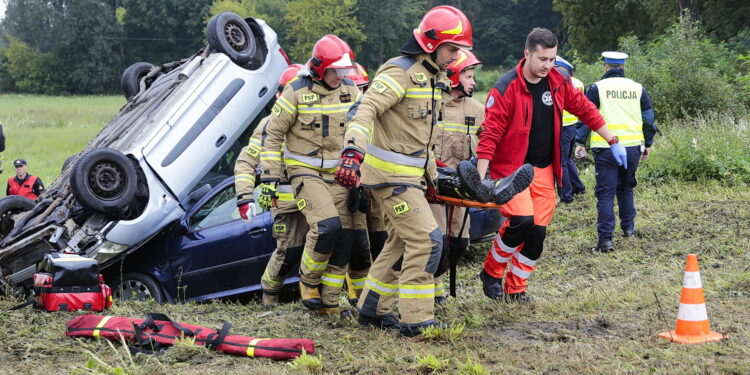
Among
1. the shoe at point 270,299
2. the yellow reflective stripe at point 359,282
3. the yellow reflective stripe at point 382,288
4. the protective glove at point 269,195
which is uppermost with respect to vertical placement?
the protective glove at point 269,195

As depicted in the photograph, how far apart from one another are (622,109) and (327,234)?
4.21m

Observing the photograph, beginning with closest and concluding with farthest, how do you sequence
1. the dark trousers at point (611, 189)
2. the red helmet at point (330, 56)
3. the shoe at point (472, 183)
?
1. the shoe at point (472, 183)
2. the red helmet at point (330, 56)
3. the dark trousers at point (611, 189)

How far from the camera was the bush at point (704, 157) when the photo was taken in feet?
36.2

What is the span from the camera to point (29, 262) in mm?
7496

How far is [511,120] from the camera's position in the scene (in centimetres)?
579

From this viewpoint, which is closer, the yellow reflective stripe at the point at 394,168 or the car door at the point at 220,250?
the yellow reflective stripe at the point at 394,168

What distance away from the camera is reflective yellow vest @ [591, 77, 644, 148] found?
8.76 metres

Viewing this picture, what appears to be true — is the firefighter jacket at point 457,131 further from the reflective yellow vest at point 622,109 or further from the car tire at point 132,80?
the car tire at point 132,80

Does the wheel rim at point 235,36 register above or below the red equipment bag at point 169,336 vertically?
above

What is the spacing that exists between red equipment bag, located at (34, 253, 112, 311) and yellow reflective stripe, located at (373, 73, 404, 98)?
3.01 m

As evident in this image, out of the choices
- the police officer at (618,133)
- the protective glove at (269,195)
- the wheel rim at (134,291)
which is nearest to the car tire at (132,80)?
the wheel rim at (134,291)

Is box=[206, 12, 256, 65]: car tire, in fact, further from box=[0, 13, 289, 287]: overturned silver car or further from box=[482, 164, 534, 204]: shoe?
box=[482, 164, 534, 204]: shoe

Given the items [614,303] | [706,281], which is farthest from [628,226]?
[614,303]

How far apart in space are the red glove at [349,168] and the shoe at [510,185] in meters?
0.89
